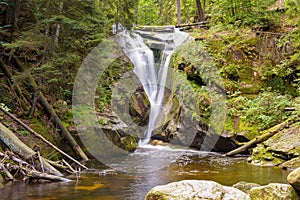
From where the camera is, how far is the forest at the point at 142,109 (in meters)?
6.73

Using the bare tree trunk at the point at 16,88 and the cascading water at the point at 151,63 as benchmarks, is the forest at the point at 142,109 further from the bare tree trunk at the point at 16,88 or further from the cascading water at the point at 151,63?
the cascading water at the point at 151,63

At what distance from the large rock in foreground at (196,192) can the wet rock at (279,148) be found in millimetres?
5252

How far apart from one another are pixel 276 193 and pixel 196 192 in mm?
1073

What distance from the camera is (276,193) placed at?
13.2ft

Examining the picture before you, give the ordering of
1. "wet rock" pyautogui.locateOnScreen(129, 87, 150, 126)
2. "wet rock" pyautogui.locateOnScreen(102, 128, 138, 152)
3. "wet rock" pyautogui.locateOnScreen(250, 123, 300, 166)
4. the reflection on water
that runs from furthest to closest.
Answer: "wet rock" pyautogui.locateOnScreen(129, 87, 150, 126)
"wet rock" pyautogui.locateOnScreen(102, 128, 138, 152)
"wet rock" pyautogui.locateOnScreen(250, 123, 300, 166)
the reflection on water

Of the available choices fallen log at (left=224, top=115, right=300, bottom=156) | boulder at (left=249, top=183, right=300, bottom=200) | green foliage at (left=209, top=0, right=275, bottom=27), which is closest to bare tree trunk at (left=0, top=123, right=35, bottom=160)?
boulder at (left=249, top=183, right=300, bottom=200)

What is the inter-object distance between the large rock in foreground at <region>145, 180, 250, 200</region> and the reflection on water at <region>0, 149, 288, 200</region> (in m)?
1.67

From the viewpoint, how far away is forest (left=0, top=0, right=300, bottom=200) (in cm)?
673

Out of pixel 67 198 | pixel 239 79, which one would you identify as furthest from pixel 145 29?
pixel 67 198

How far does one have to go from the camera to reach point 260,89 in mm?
12820

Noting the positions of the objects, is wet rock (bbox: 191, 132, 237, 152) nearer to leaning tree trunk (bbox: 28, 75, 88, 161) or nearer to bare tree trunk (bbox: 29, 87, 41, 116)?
leaning tree trunk (bbox: 28, 75, 88, 161)

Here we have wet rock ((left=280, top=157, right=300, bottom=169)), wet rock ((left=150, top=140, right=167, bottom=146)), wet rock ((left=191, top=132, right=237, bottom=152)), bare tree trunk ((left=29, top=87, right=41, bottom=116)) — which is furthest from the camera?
wet rock ((left=150, top=140, right=167, bottom=146))

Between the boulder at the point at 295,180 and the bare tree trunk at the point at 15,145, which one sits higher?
the boulder at the point at 295,180

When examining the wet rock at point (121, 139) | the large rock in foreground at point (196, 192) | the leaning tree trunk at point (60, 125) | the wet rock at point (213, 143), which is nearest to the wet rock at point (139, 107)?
the wet rock at point (121, 139)
